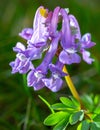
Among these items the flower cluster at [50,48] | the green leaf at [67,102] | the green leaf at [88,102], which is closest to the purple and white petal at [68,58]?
the flower cluster at [50,48]

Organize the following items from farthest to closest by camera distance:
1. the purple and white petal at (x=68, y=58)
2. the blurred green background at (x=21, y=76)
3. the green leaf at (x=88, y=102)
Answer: the blurred green background at (x=21, y=76), the green leaf at (x=88, y=102), the purple and white petal at (x=68, y=58)

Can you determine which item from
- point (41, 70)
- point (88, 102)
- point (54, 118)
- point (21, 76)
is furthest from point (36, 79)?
point (21, 76)

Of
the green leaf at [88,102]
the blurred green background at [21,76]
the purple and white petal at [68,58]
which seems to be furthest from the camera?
the blurred green background at [21,76]

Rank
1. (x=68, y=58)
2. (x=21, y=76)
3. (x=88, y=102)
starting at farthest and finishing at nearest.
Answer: (x=21, y=76)
(x=88, y=102)
(x=68, y=58)

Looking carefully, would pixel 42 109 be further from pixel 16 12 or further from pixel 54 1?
Result: pixel 54 1

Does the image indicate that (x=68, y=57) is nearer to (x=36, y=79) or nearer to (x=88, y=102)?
(x=36, y=79)

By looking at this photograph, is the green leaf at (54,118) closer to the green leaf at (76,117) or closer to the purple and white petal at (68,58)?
the green leaf at (76,117)
